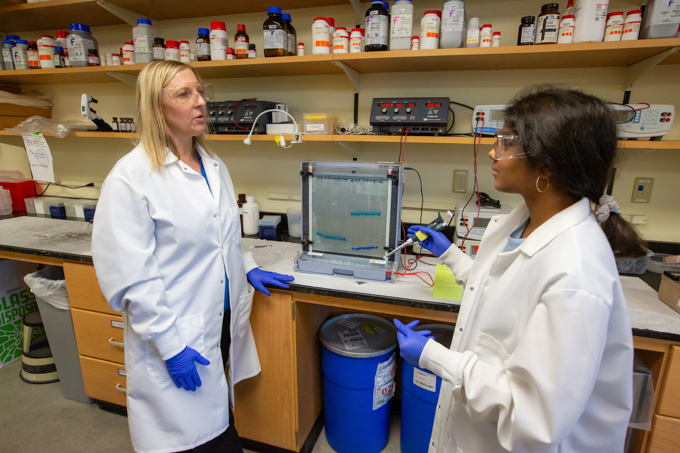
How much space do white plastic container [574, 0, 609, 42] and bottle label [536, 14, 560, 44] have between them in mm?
69

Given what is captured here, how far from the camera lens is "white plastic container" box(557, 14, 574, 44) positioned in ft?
4.52

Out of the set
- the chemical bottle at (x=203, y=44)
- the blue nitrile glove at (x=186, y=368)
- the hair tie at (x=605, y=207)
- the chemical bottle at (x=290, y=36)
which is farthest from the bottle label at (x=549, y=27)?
the blue nitrile glove at (x=186, y=368)

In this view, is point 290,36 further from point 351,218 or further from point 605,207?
point 605,207

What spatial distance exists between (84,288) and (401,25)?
71.7 inches

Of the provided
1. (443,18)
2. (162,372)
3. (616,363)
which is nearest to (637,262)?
(616,363)

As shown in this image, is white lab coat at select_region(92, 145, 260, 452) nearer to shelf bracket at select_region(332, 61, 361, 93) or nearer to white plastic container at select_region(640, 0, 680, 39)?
shelf bracket at select_region(332, 61, 361, 93)

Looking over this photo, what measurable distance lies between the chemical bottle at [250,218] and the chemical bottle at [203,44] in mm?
760

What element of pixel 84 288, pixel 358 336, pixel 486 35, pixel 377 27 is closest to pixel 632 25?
pixel 486 35

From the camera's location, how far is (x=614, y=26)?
52.9 inches

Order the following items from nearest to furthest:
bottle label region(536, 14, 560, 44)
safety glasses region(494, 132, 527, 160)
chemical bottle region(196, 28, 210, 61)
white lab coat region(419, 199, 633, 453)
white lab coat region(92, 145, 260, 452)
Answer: white lab coat region(419, 199, 633, 453) < safety glasses region(494, 132, 527, 160) < white lab coat region(92, 145, 260, 452) < bottle label region(536, 14, 560, 44) < chemical bottle region(196, 28, 210, 61)

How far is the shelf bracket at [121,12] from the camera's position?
190cm

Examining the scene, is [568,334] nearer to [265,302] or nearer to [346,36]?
[265,302]

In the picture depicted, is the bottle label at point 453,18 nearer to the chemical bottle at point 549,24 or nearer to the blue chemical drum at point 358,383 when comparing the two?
the chemical bottle at point 549,24

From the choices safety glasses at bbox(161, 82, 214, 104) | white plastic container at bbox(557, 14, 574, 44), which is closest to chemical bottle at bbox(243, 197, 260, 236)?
safety glasses at bbox(161, 82, 214, 104)
